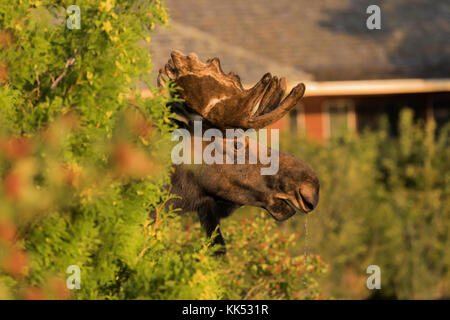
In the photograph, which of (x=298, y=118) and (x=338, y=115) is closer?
(x=298, y=118)

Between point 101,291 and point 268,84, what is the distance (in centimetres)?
149

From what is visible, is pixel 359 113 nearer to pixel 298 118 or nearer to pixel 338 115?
pixel 338 115

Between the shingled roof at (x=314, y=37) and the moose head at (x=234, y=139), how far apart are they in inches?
468

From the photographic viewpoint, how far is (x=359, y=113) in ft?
70.0

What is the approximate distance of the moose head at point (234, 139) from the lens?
4.48m

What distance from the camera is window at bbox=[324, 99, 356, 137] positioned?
21.0 m

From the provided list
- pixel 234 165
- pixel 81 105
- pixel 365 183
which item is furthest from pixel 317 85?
pixel 81 105

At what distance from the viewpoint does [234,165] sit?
4691 millimetres

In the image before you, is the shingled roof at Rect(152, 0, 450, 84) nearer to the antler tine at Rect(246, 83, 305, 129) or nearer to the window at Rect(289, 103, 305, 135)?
the window at Rect(289, 103, 305, 135)

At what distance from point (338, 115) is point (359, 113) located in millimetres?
619

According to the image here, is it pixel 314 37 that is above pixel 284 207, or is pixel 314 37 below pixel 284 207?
above

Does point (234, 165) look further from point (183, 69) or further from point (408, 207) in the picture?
point (408, 207)
